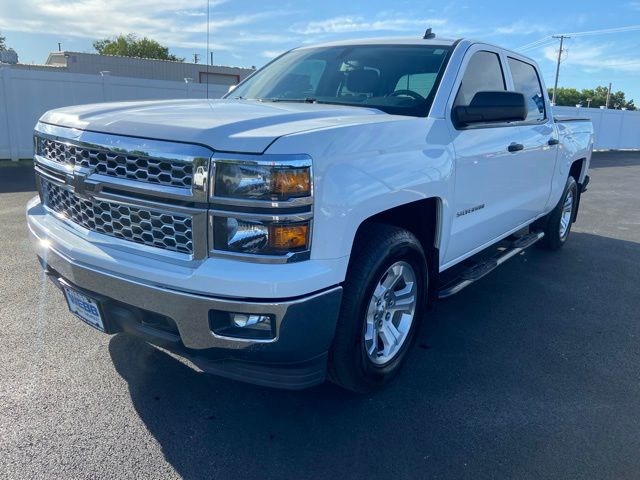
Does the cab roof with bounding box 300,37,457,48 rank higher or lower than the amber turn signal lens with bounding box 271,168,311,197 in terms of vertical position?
higher

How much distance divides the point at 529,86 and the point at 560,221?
1878 mm

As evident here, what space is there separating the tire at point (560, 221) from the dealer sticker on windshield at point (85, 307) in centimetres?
504

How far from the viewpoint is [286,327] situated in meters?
2.30

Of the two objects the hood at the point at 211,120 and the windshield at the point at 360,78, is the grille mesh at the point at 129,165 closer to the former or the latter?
the hood at the point at 211,120

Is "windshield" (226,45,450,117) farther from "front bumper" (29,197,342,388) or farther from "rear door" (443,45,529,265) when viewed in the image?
"front bumper" (29,197,342,388)

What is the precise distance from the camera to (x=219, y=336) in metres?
2.34

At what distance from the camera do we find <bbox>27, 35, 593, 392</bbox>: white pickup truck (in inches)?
88.4

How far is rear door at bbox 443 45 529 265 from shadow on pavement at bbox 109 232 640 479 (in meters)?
0.74

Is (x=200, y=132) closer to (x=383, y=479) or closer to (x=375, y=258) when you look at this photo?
(x=375, y=258)

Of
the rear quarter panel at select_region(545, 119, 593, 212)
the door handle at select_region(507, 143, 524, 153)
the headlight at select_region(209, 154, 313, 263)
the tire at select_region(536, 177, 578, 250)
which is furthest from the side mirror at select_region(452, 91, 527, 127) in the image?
the tire at select_region(536, 177, 578, 250)

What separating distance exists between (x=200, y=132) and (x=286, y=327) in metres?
0.91

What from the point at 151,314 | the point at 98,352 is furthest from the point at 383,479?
the point at 98,352

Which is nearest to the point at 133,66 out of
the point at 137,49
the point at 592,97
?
the point at 137,49

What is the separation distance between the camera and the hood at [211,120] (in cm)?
227
